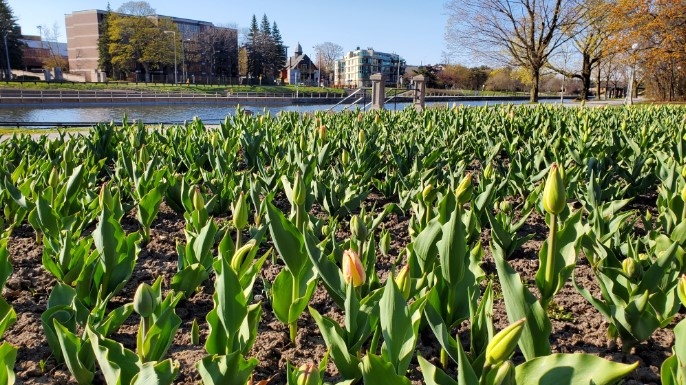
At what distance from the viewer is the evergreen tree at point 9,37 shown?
61.2 m

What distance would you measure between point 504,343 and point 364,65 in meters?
128

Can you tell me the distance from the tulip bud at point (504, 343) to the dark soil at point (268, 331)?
706 mm

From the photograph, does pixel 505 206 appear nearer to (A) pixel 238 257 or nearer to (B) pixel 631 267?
(B) pixel 631 267

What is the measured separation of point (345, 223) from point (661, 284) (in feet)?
5.91

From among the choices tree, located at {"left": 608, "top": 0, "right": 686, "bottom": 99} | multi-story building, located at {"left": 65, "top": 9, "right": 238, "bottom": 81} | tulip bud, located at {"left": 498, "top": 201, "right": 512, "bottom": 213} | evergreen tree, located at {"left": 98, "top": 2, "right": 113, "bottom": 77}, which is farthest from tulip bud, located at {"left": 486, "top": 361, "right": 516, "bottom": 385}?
→ multi-story building, located at {"left": 65, "top": 9, "right": 238, "bottom": 81}

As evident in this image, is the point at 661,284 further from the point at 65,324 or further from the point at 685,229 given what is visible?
the point at 65,324

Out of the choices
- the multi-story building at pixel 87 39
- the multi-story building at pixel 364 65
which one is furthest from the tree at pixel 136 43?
the multi-story building at pixel 364 65

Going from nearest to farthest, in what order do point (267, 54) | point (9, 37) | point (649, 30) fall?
point (649, 30), point (9, 37), point (267, 54)

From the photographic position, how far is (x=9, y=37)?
61.8 m

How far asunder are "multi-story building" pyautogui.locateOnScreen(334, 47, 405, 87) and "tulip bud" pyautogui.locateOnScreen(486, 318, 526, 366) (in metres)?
120

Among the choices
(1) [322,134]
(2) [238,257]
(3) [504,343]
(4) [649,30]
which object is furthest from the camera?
(4) [649,30]

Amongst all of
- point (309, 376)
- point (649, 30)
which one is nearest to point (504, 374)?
point (309, 376)

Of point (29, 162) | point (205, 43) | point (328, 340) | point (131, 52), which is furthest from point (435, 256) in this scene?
point (205, 43)

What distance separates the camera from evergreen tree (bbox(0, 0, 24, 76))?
61219 millimetres
